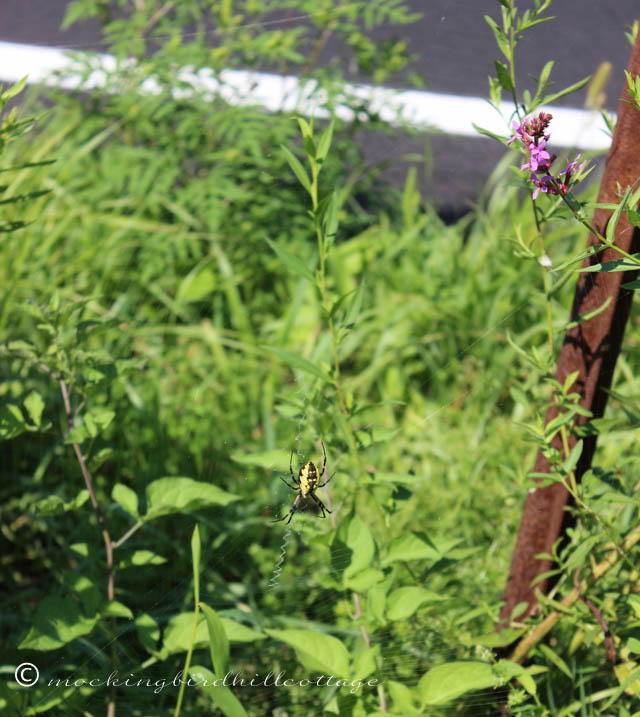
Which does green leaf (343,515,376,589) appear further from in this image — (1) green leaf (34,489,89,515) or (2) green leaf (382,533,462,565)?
(1) green leaf (34,489,89,515)

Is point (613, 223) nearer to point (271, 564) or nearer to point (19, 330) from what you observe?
point (271, 564)

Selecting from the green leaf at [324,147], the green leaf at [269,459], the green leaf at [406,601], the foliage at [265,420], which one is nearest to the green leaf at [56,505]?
the foliage at [265,420]

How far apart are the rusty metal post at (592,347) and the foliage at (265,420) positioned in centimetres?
4

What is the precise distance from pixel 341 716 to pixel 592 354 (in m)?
0.57

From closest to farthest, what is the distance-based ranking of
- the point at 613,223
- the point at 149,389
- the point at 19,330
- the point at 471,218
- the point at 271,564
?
the point at 613,223, the point at 271,564, the point at 149,389, the point at 19,330, the point at 471,218

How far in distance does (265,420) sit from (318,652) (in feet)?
2.65

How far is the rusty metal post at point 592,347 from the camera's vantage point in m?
0.85

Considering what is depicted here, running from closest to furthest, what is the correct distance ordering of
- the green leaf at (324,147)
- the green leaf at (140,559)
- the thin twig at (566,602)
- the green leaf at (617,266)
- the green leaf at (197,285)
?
the green leaf at (617,266), the green leaf at (324,147), the thin twig at (566,602), the green leaf at (140,559), the green leaf at (197,285)

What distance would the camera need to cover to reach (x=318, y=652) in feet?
2.87

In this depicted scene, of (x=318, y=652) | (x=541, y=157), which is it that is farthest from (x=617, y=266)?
(x=318, y=652)

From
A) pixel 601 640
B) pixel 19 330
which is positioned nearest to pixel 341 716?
pixel 601 640

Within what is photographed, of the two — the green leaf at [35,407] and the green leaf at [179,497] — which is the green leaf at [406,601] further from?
the green leaf at [35,407]

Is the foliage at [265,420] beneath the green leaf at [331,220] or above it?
beneath

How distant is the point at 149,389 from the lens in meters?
1.75
